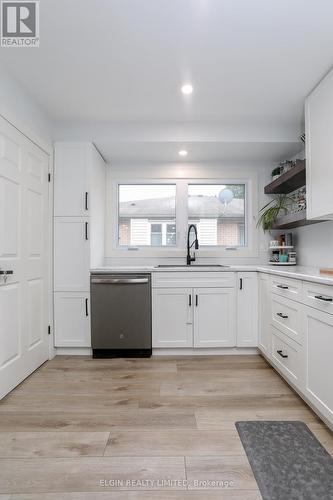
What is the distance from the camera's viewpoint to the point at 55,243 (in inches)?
115

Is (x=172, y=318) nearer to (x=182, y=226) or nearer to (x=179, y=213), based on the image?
(x=182, y=226)

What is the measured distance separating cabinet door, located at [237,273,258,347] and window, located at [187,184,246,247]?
77 cm

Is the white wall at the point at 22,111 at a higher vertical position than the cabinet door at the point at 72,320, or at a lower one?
higher

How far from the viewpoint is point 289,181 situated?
3.01 meters

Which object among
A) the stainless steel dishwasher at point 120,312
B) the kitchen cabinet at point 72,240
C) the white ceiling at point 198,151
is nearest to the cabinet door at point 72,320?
the kitchen cabinet at point 72,240

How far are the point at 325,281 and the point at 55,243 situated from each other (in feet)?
8.06

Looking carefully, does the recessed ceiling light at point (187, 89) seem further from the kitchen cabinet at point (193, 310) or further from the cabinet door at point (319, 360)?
the cabinet door at point (319, 360)

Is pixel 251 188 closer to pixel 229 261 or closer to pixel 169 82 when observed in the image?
pixel 229 261

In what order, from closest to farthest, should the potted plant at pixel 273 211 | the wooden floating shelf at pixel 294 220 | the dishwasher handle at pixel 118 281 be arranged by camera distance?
1. the wooden floating shelf at pixel 294 220
2. the dishwasher handle at pixel 118 281
3. the potted plant at pixel 273 211

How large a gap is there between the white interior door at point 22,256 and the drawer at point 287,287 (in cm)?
216

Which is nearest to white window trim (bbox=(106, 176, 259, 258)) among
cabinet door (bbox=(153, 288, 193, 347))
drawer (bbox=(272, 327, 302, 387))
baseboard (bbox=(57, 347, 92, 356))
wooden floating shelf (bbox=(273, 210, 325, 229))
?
wooden floating shelf (bbox=(273, 210, 325, 229))

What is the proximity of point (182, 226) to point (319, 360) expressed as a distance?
2.23 metres

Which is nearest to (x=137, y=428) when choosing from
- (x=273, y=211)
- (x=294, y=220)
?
(x=294, y=220)

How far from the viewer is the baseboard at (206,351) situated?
9.77ft
